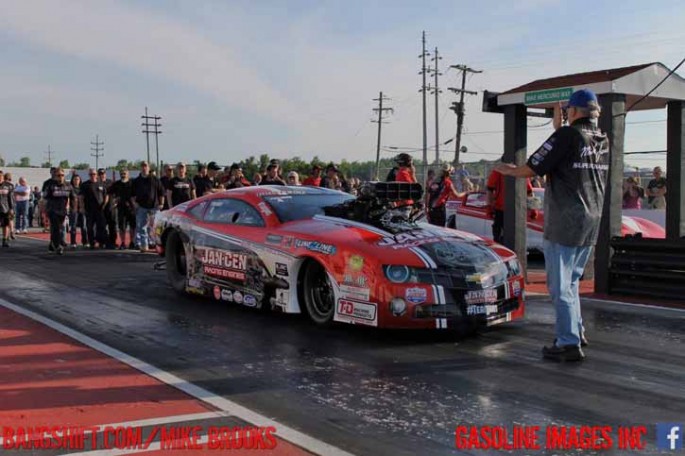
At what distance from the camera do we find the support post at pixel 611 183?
9.00m

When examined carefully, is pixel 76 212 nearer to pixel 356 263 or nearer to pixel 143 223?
pixel 143 223

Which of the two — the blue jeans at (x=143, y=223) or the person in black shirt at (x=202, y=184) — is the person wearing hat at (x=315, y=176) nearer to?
the person in black shirt at (x=202, y=184)

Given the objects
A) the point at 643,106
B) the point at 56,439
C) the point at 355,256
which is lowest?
the point at 56,439

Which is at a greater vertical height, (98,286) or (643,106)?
(643,106)

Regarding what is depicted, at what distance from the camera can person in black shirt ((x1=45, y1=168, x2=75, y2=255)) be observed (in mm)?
13844

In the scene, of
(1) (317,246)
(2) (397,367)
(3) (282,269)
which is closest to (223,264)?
(3) (282,269)

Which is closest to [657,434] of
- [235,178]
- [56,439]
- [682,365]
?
[682,365]

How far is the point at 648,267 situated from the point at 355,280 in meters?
4.34

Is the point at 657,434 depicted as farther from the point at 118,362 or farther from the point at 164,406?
the point at 118,362

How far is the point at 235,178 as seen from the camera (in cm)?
1349

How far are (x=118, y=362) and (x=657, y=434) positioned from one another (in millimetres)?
3736

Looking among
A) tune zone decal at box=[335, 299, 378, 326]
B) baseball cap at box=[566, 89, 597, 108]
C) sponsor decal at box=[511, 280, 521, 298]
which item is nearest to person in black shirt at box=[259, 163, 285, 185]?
tune zone decal at box=[335, 299, 378, 326]

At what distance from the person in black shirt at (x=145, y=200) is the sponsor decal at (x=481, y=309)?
32.0ft

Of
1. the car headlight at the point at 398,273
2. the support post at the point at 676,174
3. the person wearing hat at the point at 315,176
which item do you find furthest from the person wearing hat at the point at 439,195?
the car headlight at the point at 398,273
